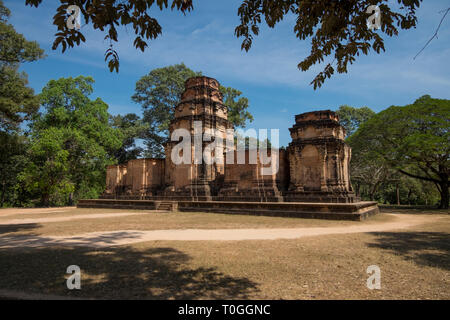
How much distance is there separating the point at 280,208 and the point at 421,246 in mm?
7140

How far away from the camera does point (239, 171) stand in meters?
17.2

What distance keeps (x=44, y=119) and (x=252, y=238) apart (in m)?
27.5

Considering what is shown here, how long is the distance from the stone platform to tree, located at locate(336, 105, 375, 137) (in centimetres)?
2305

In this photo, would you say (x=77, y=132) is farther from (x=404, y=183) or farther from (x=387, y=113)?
(x=404, y=183)

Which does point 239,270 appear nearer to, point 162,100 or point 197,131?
point 197,131

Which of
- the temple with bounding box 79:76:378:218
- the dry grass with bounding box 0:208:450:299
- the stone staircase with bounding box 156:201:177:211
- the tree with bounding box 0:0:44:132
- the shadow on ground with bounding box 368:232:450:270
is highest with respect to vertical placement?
the tree with bounding box 0:0:44:132

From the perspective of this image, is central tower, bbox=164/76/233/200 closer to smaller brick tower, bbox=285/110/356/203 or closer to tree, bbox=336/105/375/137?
smaller brick tower, bbox=285/110/356/203

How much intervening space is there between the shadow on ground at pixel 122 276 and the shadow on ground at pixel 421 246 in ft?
11.6

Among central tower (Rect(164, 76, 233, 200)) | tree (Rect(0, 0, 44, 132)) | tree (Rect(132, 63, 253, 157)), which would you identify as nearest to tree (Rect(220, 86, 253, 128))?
tree (Rect(132, 63, 253, 157))

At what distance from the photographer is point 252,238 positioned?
664 cm

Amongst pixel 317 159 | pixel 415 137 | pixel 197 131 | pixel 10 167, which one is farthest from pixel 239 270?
pixel 10 167

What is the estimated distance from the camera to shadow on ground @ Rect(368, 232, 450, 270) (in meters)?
4.60

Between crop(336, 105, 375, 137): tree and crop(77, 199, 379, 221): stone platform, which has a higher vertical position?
crop(336, 105, 375, 137): tree

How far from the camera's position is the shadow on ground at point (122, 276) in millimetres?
3182
